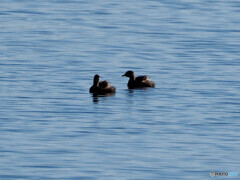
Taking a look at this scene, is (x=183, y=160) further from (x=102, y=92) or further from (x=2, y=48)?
(x=2, y=48)

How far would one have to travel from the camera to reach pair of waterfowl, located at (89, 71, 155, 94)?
28562 mm

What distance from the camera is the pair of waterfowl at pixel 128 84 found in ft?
93.7

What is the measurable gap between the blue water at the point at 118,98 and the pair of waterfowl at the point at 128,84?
32cm

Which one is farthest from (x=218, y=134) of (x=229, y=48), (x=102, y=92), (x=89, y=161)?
(x=229, y=48)

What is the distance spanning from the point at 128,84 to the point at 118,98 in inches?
99.5

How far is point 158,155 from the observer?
795 inches

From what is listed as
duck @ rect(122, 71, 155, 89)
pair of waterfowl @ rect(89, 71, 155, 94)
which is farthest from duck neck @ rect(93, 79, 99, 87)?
duck @ rect(122, 71, 155, 89)

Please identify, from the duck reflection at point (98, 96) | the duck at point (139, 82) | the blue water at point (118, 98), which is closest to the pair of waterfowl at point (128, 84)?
the duck at point (139, 82)

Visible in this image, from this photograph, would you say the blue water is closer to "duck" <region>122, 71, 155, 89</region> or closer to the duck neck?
"duck" <region>122, 71, 155, 89</region>

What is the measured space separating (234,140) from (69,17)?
102 ft

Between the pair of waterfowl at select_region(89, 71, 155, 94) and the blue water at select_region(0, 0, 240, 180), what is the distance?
32 cm

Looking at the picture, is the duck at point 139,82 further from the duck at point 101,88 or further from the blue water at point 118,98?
the duck at point 101,88

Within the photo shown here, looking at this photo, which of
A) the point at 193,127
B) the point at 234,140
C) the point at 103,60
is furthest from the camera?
the point at 103,60

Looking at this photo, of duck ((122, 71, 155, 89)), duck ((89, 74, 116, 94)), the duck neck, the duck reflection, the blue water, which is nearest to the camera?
the blue water
